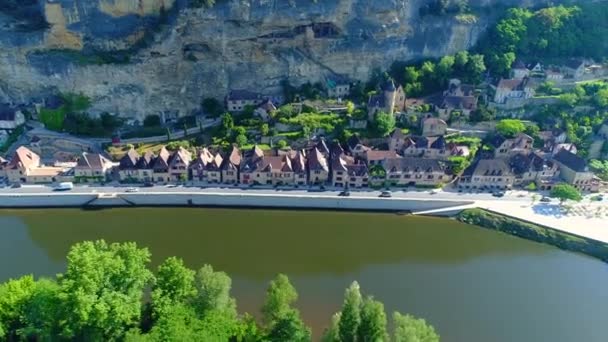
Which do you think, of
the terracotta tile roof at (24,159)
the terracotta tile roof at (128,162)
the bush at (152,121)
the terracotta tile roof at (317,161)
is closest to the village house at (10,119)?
the terracotta tile roof at (24,159)

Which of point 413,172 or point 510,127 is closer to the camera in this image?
point 413,172

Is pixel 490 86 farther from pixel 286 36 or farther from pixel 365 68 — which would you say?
pixel 286 36

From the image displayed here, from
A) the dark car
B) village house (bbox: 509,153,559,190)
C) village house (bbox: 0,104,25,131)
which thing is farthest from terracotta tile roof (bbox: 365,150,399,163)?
village house (bbox: 0,104,25,131)

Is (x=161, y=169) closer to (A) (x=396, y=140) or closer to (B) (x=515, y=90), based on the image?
(A) (x=396, y=140)

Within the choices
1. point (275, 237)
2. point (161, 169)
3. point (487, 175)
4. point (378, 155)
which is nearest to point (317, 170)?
point (378, 155)

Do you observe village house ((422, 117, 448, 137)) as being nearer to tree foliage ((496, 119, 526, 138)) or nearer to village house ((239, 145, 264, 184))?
tree foliage ((496, 119, 526, 138))
